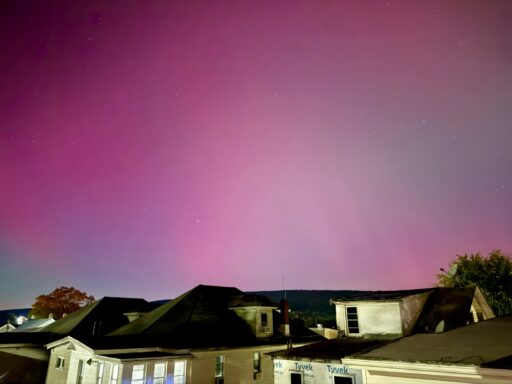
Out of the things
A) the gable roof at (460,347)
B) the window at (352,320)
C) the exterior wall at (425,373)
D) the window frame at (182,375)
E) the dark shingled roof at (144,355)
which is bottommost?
the window frame at (182,375)

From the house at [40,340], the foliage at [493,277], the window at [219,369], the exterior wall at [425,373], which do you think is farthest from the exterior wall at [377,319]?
the foliage at [493,277]

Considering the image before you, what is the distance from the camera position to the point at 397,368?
9148 millimetres

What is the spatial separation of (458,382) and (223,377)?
1702 cm

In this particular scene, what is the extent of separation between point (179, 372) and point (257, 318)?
311 inches

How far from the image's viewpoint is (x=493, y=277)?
4625cm

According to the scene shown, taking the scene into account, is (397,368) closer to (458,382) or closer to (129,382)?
(458,382)

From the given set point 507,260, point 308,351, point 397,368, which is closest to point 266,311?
point 308,351

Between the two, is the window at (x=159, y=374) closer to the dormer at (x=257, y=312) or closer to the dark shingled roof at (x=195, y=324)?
the dark shingled roof at (x=195, y=324)

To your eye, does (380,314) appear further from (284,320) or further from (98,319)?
(98,319)

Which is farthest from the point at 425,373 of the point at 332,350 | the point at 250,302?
the point at 250,302

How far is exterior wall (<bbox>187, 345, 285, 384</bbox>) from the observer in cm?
2088

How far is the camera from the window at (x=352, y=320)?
21.2m

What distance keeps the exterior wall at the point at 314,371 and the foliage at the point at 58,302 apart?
60.9m

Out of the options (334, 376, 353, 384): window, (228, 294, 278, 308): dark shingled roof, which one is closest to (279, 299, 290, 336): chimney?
(228, 294, 278, 308): dark shingled roof
